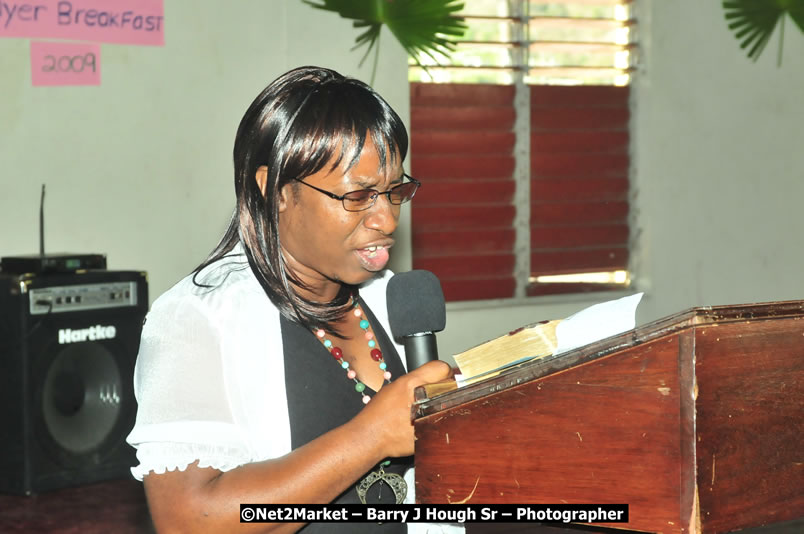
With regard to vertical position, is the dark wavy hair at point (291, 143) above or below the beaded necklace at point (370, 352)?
above

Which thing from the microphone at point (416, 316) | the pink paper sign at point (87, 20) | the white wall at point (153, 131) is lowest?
the microphone at point (416, 316)

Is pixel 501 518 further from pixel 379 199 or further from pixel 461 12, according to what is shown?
pixel 461 12

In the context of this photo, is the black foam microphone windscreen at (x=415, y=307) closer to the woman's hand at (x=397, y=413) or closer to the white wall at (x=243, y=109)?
the woman's hand at (x=397, y=413)

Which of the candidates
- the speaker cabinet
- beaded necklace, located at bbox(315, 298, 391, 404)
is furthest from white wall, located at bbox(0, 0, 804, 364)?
beaded necklace, located at bbox(315, 298, 391, 404)

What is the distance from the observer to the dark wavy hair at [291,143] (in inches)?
50.9

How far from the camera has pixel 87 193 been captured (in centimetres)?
371

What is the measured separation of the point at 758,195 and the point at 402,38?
1904 mm

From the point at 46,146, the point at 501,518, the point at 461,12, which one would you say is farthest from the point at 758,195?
the point at 501,518

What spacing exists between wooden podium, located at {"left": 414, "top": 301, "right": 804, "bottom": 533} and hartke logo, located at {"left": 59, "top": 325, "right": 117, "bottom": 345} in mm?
2585

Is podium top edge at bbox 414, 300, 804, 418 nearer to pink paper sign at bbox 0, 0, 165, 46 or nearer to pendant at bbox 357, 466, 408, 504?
pendant at bbox 357, 466, 408, 504

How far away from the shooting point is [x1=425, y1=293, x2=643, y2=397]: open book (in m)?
1.04

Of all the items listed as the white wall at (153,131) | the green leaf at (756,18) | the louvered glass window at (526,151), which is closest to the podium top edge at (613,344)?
the white wall at (153,131)

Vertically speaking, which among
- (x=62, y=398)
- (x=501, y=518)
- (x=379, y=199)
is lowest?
(x=62, y=398)

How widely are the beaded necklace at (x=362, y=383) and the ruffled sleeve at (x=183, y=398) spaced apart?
0.19 meters
